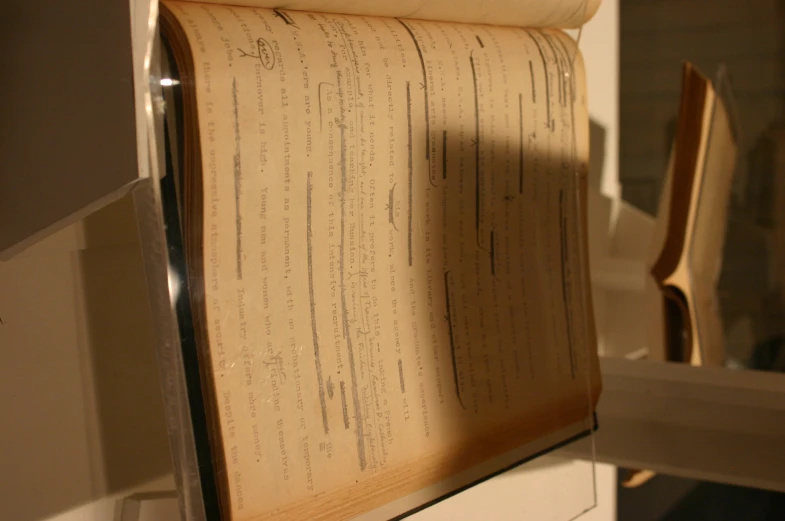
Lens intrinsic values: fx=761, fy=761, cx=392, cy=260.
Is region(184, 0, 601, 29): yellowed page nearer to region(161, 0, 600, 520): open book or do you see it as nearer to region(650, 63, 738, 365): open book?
region(161, 0, 600, 520): open book

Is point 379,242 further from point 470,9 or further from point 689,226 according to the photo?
point 689,226

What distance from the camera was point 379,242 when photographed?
0.36 metres

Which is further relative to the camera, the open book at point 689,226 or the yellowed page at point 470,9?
the open book at point 689,226

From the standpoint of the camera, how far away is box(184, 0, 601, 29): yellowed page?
13.1 inches

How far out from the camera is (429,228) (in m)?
0.38

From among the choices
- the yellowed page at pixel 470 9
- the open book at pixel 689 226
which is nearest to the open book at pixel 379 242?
the yellowed page at pixel 470 9

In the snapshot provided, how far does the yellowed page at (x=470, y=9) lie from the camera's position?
1.09ft

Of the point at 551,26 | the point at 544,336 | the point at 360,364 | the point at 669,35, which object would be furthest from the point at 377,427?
the point at 669,35

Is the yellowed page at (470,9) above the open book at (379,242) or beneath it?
above

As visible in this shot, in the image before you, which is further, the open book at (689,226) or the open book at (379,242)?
the open book at (689,226)

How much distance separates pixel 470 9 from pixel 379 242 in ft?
0.44

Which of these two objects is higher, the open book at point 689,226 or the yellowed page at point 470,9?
the yellowed page at point 470,9

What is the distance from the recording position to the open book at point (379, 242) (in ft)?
0.98

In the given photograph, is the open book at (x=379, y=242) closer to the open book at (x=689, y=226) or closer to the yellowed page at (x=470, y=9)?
the yellowed page at (x=470, y=9)
